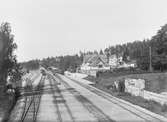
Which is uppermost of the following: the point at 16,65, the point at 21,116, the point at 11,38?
the point at 11,38

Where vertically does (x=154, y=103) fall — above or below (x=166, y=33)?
below

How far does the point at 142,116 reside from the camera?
19391mm

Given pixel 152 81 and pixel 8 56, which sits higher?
pixel 8 56

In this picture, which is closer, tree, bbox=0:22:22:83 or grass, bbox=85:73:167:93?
grass, bbox=85:73:167:93

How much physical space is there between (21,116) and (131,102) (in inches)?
410

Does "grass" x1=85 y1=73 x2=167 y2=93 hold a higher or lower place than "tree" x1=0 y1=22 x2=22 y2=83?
lower

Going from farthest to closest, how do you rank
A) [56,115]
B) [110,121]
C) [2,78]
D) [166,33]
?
1. [166,33]
2. [2,78]
3. [56,115]
4. [110,121]

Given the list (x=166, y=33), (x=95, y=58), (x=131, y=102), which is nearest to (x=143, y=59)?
(x=166, y=33)

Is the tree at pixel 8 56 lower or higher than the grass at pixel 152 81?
higher

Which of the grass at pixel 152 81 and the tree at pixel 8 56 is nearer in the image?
the grass at pixel 152 81

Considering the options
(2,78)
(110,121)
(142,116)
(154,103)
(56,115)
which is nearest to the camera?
(110,121)

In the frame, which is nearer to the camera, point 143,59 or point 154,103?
point 154,103

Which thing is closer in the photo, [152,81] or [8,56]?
[8,56]

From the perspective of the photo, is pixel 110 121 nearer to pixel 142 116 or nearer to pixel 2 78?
pixel 142 116
